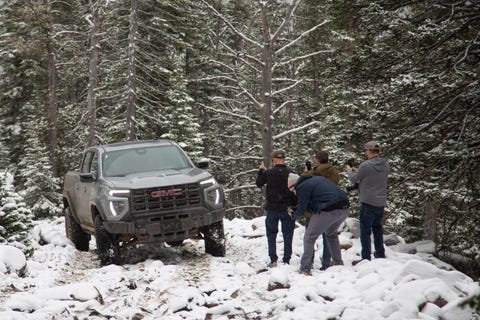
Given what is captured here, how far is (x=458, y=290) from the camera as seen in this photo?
6629 millimetres

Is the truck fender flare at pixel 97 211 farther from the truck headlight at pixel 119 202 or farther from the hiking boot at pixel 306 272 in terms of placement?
the hiking boot at pixel 306 272

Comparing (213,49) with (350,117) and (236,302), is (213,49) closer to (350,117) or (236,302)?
(350,117)

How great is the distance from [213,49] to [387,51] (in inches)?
912

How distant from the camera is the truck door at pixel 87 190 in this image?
34.6ft

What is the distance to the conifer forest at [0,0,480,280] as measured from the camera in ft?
31.6

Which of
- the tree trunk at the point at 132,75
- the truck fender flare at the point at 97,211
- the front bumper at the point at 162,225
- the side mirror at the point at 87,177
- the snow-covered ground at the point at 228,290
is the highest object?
the tree trunk at the point at 132,75

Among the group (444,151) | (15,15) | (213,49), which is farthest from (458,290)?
(15,15)

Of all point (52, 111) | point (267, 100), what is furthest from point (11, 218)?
point (52, 111)

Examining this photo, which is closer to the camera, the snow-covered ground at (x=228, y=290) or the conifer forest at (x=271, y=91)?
the snow-covered ground at (x=228, y=290)

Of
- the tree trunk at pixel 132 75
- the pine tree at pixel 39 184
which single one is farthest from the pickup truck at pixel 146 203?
the pine tree at pixel 39 184

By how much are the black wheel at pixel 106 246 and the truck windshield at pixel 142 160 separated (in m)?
1.23

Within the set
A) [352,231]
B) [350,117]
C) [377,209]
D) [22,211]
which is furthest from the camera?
[350,117]

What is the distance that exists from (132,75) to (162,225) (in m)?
16.7

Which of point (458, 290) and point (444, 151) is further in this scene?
point (444, 151)
